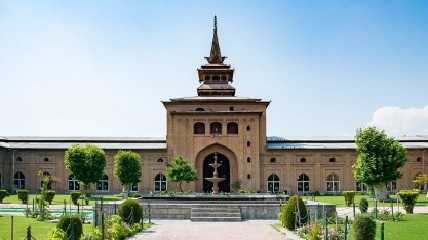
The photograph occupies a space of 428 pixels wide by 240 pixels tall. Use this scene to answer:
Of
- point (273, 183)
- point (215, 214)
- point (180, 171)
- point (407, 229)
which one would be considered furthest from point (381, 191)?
point (407, 229)

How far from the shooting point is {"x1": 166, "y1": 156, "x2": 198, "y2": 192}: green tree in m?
48.4

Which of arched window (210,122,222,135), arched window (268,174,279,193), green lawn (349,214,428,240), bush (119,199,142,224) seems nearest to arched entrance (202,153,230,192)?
arched window (210,122,222,135)

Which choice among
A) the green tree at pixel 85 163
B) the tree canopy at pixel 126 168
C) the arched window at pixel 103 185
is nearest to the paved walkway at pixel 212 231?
the green tree at pixel 85 163

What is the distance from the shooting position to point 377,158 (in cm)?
4375

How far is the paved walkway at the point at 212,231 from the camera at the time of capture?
69.2ft

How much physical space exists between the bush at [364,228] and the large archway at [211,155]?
35924 millimetres

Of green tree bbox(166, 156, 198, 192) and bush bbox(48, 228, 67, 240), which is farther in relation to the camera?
green tree bbox(166, 156, 198, 192)

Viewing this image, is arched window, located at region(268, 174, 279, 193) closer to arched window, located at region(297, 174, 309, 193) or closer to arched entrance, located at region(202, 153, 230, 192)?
arched window, located at region(297, 174, 309, 193)

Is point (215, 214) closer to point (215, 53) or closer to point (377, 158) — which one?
point (377, 158)

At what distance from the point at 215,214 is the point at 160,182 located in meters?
26.0

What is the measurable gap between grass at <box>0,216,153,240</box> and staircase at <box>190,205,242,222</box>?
4.13 meters

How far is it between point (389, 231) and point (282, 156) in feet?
107

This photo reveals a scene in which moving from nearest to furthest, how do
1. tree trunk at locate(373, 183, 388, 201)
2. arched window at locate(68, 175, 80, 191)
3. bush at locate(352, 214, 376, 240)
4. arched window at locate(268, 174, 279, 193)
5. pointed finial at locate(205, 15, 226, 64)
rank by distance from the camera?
bush at locate(352, 214, 376, 240)
tree trunk at locate(373, 183, 388, 201)
arched window at locate(268, 174, 279, 193)
arched window at locate(68, 175, 80, 191)
pointed finial at locate(205, 15, 226, 64)

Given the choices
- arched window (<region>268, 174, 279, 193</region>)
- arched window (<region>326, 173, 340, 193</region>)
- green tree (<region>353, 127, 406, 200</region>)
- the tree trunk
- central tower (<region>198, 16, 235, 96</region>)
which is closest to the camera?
green tree (<region>353, 127, 406, 200</region>)
